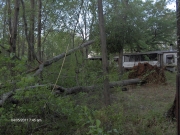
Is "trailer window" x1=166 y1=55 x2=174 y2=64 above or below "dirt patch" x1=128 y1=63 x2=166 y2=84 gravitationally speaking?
above

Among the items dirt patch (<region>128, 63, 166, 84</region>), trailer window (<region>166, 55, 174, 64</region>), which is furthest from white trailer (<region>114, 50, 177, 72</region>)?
dirt patch (<region>128, 63, 166, 84</region>)

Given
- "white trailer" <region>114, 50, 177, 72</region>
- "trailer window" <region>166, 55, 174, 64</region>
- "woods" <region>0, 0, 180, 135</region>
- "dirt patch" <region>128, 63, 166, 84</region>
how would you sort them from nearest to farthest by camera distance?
"woods" <region>0, 0, 180, 135</region>
"dirt patch" <region>128, 63, 166, 84</region>
"white trailer" <region>114, 50, 177, 72</region>
"trailer window" <region>166, 55, 174, 64</region>

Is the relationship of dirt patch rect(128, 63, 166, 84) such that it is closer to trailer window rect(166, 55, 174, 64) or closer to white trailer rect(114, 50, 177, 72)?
Answer: white trailer rect(114, 50, 177, 72)

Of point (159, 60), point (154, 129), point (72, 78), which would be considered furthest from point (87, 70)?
point (159, 60)

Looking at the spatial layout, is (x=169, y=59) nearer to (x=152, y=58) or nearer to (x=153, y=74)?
(x=152, y=58)

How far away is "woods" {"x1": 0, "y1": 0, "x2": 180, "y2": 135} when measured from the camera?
3.45m

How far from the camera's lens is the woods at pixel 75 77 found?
3.45 meters

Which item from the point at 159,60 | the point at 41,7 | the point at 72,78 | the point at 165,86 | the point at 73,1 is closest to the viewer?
the point at 73,1

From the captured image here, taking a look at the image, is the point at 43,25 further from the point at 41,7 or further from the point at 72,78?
the point at 72,78

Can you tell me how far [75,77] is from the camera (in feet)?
24.0

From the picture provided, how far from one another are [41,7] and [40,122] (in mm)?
6402

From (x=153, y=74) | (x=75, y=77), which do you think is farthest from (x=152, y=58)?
(x=75, y=77)

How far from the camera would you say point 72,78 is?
24.3 ft

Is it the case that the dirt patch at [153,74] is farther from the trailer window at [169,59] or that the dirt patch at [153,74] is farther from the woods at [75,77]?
the trailer window at [169,59]
